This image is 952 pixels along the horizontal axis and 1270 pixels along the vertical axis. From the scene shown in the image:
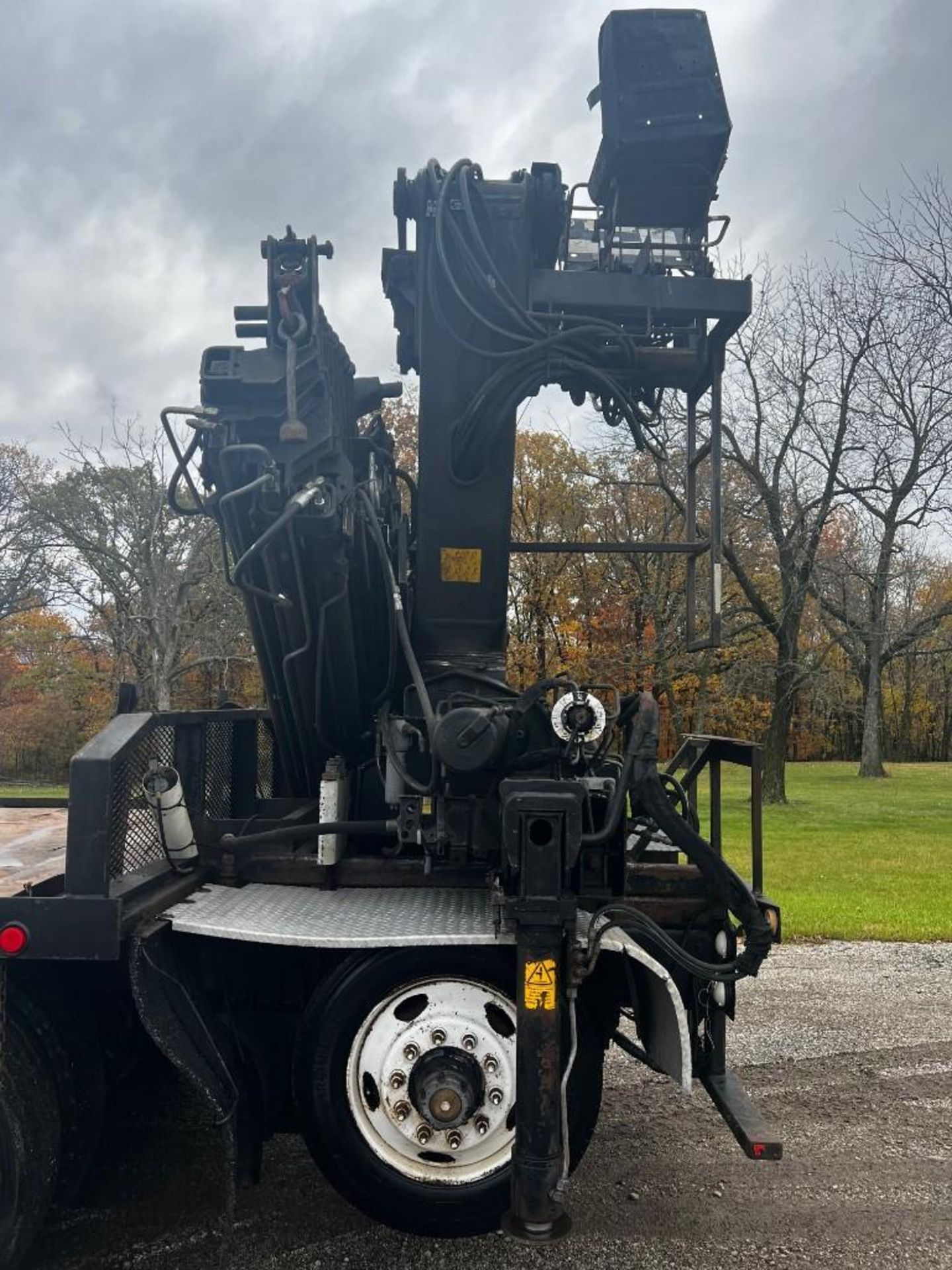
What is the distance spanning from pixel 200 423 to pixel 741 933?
2.79m

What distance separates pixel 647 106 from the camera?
395 centimetres

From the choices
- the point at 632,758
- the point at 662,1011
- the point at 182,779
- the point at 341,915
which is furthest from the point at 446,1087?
the point at 182,779

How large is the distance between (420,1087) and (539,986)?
0.57 metres

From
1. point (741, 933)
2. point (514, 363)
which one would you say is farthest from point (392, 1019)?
point (514, 363)

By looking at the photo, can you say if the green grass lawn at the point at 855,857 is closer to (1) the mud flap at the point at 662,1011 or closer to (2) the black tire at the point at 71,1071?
(1) the mud flap at the point at 662,1011

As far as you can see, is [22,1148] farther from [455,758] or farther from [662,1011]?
[662,1011]

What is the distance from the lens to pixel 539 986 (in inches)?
120

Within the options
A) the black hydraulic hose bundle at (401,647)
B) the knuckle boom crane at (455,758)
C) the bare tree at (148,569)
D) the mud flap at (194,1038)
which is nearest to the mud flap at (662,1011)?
the knuckle boom crane at (455,758)

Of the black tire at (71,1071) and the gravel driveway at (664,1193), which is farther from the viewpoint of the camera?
the gravel driveway at (664,1193)

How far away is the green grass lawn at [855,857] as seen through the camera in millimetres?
9562

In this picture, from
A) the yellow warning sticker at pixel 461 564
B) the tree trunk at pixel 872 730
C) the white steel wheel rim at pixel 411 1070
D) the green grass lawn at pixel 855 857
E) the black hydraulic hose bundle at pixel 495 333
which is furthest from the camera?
the tree trunk at pixel 872 730

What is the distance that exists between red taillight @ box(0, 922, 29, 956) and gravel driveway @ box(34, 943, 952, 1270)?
118cm

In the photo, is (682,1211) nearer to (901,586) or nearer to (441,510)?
(441,510)

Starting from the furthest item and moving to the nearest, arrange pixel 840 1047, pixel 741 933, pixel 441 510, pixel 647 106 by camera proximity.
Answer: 1. pixel 840 1047
2. pixel 441 510
3. pixel 647 106
4. pixel 741 933
